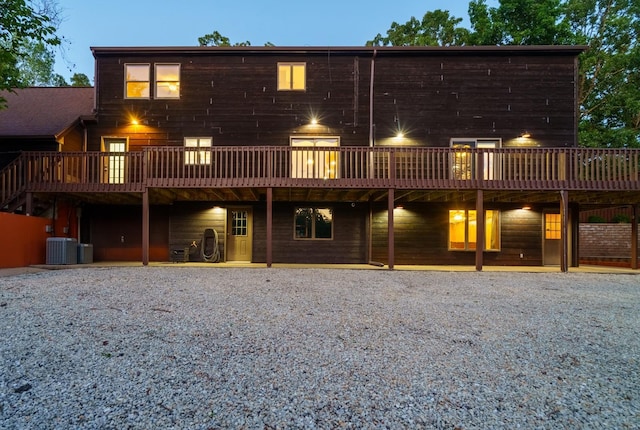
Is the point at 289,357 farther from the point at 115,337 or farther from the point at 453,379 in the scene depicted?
the point at 115,337

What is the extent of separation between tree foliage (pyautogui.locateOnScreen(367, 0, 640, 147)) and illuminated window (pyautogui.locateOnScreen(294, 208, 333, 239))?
52.9 ft

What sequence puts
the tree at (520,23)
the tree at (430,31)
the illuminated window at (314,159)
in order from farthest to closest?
the tree at (430,31), the tree at (520,23), the illuminated window at (314,159)

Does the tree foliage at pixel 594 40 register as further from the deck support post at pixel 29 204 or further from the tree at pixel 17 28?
the deck support post at pixel 29 204

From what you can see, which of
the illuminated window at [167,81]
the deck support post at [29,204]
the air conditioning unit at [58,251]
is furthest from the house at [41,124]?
the illuminated window at [167,81]

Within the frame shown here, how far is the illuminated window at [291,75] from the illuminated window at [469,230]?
764 centimetres

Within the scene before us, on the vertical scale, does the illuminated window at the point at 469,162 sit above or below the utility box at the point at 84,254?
above

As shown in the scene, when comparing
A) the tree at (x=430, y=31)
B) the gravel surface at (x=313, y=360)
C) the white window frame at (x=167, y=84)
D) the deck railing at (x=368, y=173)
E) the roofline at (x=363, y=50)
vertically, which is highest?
the tree at (x=430, y=31)

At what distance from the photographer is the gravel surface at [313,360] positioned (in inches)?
103

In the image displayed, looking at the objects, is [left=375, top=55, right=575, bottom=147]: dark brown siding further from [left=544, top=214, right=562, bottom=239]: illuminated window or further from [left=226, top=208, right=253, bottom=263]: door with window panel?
[left=226, top=208, right=253, bottom=263]: door with window panel

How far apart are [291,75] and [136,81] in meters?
6.01

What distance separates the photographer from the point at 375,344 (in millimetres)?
4070

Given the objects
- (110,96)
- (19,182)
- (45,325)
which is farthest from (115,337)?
(110,96)

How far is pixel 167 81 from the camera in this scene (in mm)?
13898

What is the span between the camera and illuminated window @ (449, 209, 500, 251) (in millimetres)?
13609
